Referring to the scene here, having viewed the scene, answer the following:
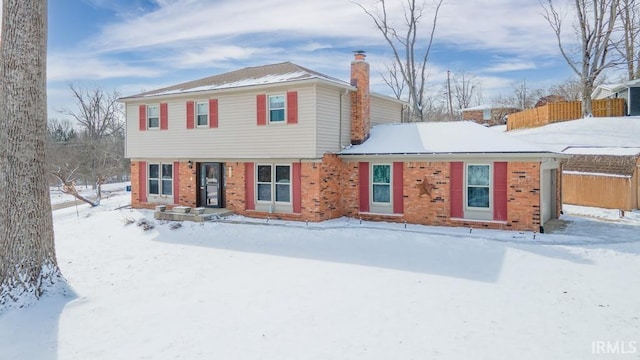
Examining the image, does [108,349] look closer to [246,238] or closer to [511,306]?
[511,306]

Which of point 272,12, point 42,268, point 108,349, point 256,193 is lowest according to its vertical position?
point 108,349

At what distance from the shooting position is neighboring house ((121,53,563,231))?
43.9ft

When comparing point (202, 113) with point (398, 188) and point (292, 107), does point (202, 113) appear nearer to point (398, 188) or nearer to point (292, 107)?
point (292, 107)

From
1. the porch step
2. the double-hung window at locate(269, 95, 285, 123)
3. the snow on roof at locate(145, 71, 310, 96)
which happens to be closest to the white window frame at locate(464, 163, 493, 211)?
the snow on roof at locate(145, 71, 310, 96)

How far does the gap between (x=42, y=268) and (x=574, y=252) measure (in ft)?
37.2

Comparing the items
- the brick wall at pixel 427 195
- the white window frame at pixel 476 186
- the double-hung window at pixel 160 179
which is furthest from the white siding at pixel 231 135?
the white window frame at pixel 476 186

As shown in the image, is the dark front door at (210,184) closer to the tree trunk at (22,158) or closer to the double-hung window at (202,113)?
the double-hung window at (202,113)

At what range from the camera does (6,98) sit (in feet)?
27.1

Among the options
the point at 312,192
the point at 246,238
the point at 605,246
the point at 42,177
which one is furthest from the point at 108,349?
the point at 605,246

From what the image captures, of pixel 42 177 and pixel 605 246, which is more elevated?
pixel 42 177

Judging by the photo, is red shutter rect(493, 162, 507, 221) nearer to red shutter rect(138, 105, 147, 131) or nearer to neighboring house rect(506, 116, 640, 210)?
neighboring house rect(506, 116, 640, 210)

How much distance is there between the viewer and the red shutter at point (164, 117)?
17.9 metres

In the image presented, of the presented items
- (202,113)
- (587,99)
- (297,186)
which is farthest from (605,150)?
(202,113)

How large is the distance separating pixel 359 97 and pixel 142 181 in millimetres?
9824
